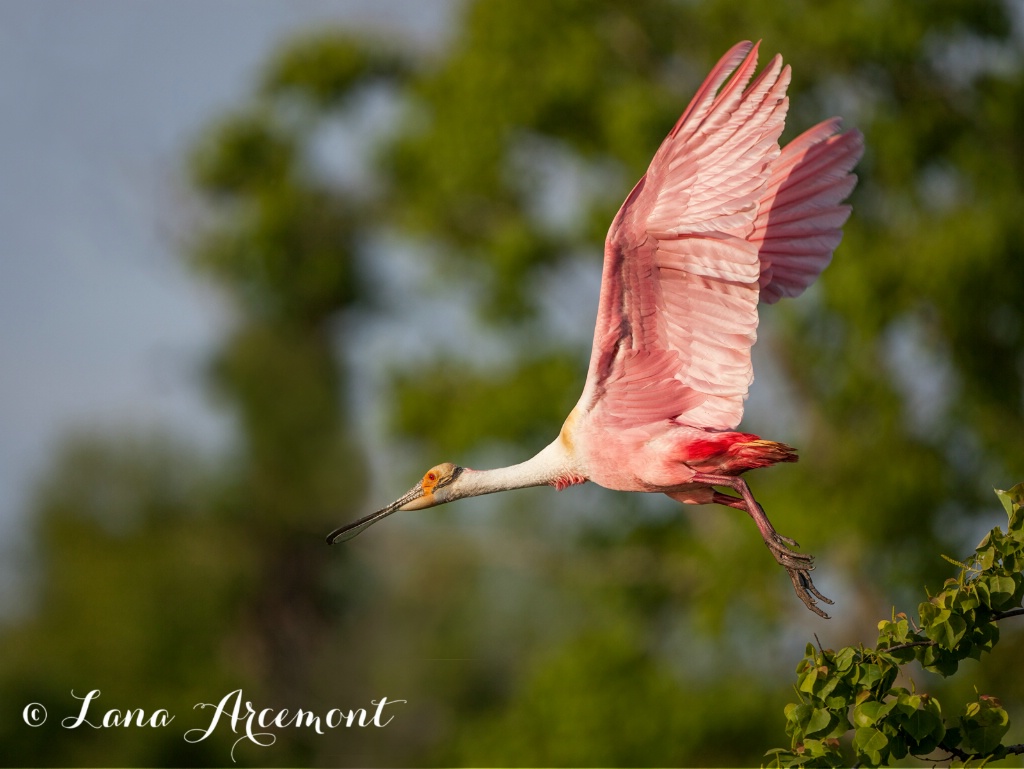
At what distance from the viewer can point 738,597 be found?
1215 centimetres

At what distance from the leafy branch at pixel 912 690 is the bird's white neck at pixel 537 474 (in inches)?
54.4

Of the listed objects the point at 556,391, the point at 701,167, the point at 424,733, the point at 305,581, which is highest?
the point at 305,581

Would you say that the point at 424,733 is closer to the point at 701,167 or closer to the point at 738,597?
the point at 738,597

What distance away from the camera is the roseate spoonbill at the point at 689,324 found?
4258 mm

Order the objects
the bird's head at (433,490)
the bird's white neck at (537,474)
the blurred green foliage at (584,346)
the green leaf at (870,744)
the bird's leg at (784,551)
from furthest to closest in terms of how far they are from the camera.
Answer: the blurred green foliage at (584,346) < the bird's head at (433,490) < the bird's white neck at (537,474) < the bird's leg at (784,551) < the green leaf at (870,744)

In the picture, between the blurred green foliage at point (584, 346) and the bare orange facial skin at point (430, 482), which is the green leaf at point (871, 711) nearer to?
the bare orange facial skin at point (430, 482)

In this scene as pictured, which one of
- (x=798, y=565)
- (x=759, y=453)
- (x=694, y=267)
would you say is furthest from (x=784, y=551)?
(x=694, y=267)

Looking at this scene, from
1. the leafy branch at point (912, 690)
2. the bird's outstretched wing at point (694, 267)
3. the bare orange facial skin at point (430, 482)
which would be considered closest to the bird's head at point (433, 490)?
the bare orange facial skin at point (430, 482)

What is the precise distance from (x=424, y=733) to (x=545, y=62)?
1360 cm

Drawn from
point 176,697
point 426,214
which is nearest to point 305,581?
point 176,697

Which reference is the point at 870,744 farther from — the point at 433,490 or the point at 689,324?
the point at 433,490

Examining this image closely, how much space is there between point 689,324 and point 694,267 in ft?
0.68

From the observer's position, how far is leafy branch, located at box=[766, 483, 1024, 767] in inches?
133

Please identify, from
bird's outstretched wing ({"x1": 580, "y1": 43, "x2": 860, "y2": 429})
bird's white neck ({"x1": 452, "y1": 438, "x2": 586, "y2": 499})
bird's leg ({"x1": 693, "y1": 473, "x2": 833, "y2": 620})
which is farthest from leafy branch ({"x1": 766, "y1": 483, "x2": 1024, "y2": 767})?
bird's white neck ({"x1": 452, "y1": 438, "x2": 586, "y2": 499})
